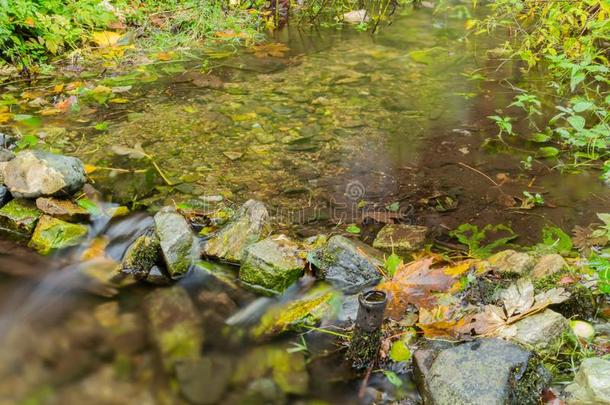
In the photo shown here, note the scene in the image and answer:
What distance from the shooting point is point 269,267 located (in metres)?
3.09

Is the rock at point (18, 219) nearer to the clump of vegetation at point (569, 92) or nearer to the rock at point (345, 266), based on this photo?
the rock at point (345, 266)

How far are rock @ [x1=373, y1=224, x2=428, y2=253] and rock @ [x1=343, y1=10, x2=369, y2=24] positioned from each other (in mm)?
6120

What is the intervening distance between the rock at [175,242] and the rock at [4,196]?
3.91 feet

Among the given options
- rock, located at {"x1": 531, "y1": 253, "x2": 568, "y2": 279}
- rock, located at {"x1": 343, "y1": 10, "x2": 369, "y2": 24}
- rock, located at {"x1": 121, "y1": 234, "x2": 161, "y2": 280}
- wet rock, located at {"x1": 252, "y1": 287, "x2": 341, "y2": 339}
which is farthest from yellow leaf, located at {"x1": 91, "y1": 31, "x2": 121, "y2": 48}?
rock, located at {"x1": 531, "y1": 253, "x2": 568, "y2": 279}

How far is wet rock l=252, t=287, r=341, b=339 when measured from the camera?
2.87m

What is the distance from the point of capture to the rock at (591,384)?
2.08 metres

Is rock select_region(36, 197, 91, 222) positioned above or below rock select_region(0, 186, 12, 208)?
below

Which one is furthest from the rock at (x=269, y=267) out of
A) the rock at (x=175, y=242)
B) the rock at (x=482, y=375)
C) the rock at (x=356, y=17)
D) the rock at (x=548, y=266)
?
the rock at (x=356, y=17)

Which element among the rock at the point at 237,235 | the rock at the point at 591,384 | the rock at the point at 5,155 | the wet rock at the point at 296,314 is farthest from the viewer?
the rock at the point at 5,155

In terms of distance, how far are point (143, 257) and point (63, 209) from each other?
818 millimetres

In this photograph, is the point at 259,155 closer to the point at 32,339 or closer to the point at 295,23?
the point at 32,339

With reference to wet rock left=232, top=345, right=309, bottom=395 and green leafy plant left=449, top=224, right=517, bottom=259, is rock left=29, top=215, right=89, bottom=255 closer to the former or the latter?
wet rock left=232, top=345, right=309, bottom=395

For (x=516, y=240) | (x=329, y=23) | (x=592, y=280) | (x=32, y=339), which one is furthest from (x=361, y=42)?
(x=32, y=339)

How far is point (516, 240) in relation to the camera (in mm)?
3502
